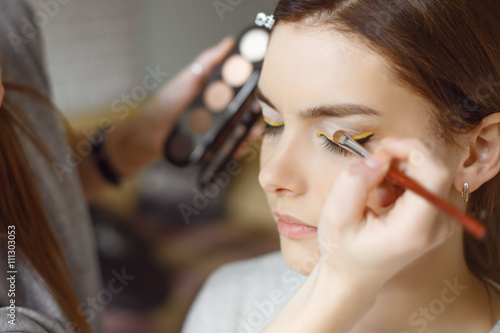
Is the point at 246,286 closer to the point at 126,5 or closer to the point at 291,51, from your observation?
the point at 291,51

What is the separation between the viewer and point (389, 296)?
78 cm

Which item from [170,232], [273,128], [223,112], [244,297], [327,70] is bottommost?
[170,232]

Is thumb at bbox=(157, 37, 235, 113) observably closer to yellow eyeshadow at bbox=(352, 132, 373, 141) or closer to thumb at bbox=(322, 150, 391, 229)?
yellow eyeshadow at bbox=(352, 132, 373, 141)

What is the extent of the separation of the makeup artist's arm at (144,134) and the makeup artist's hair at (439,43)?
1.53 ft

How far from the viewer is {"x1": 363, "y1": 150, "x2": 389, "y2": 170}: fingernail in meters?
0.51

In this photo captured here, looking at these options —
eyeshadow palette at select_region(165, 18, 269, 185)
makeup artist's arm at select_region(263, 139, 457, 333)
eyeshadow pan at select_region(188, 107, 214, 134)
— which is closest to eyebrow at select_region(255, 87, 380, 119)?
makeup artist's arm at select_region(263, 139, 457, 333)

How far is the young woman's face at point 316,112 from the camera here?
2.21ft

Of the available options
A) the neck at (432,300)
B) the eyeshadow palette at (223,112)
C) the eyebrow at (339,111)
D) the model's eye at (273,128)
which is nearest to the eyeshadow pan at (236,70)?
the eyeshadow palette at (223,112)

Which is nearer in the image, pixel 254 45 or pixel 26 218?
pixel 26 218

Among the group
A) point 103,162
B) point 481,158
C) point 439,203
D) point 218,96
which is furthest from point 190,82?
point 439,203

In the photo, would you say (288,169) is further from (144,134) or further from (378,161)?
(144,134)

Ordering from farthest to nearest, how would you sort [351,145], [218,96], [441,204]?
[218,96] → [351,145] → [441,204]

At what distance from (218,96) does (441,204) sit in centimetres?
66

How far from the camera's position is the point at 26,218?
0.83 m
